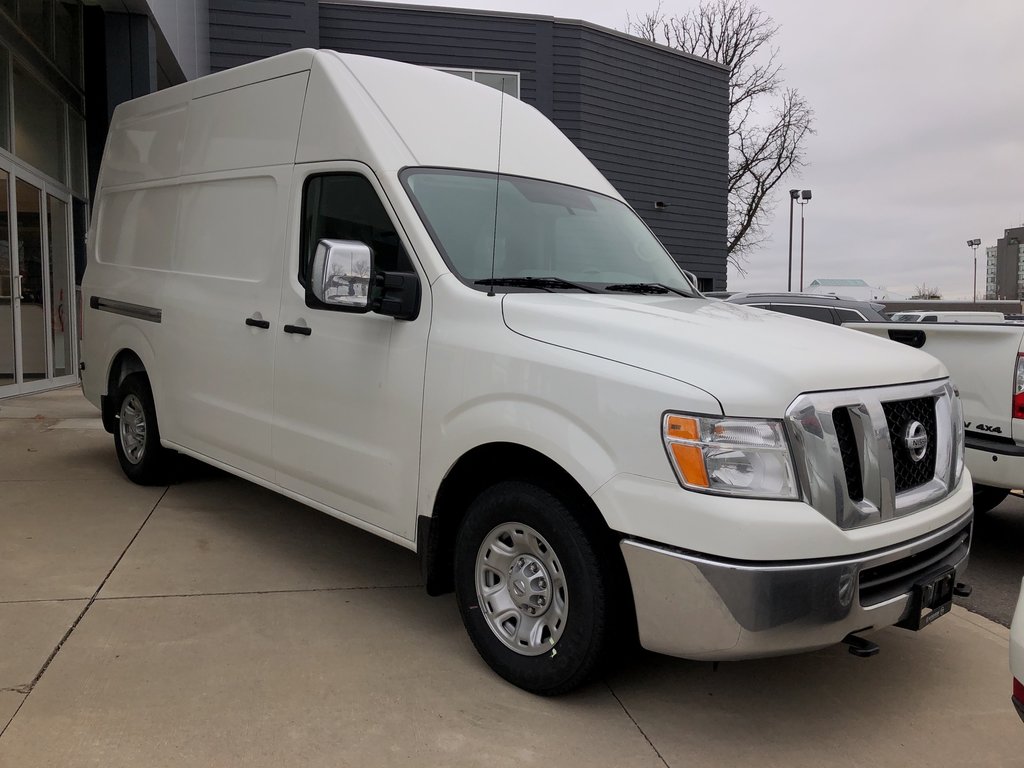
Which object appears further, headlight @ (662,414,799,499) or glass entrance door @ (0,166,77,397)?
glass entrance door @ (0,166,77,397)

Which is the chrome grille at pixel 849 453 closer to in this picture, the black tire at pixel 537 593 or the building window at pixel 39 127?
the black tire at pixel 537 593

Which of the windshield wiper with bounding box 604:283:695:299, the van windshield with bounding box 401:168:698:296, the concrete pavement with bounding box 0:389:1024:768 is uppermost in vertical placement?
the van windshield with bounding box 401:168:698:296

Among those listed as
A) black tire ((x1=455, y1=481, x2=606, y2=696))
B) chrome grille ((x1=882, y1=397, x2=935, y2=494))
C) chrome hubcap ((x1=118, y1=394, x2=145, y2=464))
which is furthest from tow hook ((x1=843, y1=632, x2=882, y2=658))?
chrome hubcap ((x1=118, y1=394, x2=145, y2=464))

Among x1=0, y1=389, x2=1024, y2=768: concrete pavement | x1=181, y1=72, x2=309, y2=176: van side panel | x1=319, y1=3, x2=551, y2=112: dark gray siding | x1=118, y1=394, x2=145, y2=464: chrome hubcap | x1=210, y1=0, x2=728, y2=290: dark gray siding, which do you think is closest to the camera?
x1=0, y1=389, x2=1024, y2=768: concrete pavement

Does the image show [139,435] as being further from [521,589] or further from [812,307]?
[812,307]

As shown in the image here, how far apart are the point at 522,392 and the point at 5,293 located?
9192 mm

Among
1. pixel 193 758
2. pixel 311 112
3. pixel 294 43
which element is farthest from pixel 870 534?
pixel 294 43

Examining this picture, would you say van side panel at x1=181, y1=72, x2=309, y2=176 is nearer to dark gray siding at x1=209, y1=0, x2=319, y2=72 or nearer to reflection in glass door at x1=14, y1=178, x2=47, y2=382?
reflection in glass door at x1=14, y1=178, x2=47, y2=382

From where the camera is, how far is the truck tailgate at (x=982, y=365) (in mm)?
4676

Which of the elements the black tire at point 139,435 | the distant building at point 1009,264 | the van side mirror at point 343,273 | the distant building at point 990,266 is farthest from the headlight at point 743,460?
the distant building at point 990,266

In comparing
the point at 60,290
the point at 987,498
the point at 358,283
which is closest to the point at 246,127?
the point at 358,283

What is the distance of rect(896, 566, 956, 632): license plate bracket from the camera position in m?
2.87

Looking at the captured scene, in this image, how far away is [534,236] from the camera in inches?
153

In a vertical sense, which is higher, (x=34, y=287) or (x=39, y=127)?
(x=39, y=127)
